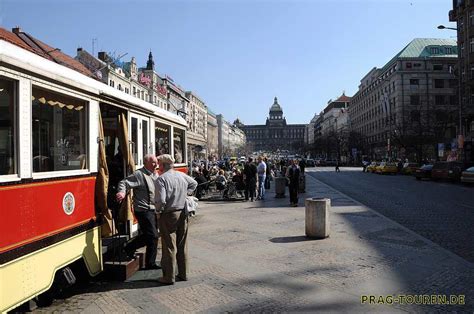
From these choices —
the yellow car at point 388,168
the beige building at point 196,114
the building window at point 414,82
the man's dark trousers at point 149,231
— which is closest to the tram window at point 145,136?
the man's dark trousers at point 149,231

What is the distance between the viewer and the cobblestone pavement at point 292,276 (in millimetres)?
5504

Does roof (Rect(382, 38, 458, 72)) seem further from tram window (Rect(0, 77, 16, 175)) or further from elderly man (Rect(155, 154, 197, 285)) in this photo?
tram window (Rect(0, 77, 16, 175))

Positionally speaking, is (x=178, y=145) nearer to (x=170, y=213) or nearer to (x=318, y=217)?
(x=318, y=217)

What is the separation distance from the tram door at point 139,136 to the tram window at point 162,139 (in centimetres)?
82

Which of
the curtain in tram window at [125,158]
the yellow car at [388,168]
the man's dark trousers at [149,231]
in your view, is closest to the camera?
the man's dark trousers at [149,231]

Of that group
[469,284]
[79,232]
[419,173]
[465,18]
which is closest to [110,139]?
[79,232]

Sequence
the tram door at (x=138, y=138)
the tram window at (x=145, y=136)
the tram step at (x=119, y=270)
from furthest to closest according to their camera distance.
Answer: the tram window at (x=145, y=136), the tram door at (x=138, y=138), the tram step at (x=119, y=270)

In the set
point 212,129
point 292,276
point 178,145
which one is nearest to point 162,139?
point 178,145

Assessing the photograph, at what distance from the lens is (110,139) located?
8102mm

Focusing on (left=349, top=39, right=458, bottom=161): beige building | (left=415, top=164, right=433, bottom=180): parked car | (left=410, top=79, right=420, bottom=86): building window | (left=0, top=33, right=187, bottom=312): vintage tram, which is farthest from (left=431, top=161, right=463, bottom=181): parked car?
(left=410, top=79, right=420, bottom=86): building window

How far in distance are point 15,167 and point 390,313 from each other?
15.5 ft

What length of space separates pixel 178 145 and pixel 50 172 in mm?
7006

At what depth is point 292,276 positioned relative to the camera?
6805mm

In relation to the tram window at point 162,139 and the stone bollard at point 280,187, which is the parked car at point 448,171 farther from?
the tram window at point 162,139
